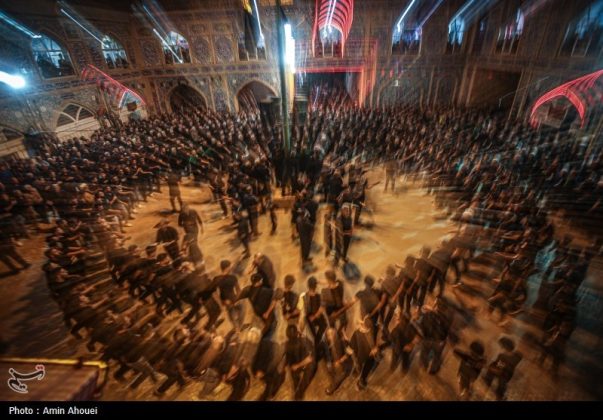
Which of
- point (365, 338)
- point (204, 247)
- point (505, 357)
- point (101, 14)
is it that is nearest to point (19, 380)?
point (204, 247)

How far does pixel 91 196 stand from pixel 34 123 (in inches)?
391

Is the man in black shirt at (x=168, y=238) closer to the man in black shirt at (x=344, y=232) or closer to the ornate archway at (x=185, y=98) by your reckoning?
the man in black shirt at (x=344, y=232)

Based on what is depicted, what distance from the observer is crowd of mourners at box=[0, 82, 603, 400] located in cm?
366

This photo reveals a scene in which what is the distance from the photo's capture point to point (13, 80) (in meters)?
12.4

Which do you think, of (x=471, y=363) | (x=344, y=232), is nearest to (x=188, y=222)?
(x=344, y=232)

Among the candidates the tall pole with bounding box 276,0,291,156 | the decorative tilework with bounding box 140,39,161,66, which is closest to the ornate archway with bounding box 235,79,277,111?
the decorative tilework with bounding box 140,39,161,66

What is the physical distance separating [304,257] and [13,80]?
52.4 ft

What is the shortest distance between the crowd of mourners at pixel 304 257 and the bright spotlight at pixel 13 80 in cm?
341

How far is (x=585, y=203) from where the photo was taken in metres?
6.84

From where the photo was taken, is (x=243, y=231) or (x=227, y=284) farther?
(x=243, y=231)

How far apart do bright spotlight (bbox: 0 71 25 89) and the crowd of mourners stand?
341 centimetres

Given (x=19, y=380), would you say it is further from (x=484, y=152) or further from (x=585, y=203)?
(x=484, y=152)

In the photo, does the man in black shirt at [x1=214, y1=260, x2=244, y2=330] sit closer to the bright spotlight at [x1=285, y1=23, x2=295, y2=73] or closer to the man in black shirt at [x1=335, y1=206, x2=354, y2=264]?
the man in black shirt at [x1=335, y1=206, x2=354, y2=264]

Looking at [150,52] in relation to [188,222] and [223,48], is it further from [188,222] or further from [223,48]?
[188,222]
